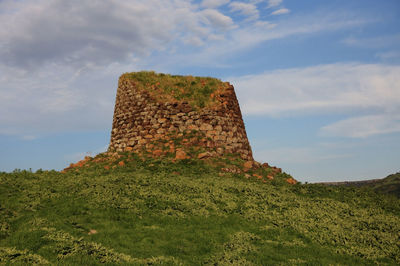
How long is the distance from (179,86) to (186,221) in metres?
16.5

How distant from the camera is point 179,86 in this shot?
2755 centimetres

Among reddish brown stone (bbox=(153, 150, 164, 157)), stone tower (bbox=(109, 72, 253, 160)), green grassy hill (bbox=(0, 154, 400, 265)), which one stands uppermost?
stone tower (bbox=(109, 72, 253, 160))

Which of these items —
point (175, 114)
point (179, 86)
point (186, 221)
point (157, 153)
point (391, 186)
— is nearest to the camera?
point (186, 221)

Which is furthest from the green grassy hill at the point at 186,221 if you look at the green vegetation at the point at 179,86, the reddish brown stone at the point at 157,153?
the green vegetation at the point at 179,86

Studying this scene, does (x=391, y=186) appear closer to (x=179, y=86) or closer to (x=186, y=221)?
(x=179, y=86)

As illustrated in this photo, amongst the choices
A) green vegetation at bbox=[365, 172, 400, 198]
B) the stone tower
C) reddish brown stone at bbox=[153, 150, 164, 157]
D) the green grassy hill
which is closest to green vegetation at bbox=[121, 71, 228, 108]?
the stone tower

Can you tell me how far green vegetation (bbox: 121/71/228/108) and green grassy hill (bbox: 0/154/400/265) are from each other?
25.2ft

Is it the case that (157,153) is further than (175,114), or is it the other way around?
(175,114)

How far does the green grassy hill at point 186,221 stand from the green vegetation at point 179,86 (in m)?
7.69

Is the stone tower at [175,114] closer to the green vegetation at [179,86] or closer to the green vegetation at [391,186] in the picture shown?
the green vegetation at [179,86]

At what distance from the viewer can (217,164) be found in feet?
72.2

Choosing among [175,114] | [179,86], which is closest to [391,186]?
[179,86]

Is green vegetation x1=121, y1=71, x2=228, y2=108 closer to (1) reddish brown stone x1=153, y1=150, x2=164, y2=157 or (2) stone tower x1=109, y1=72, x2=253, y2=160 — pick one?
(2) stone tower x1=109, y1=72, x2=253, y2=160

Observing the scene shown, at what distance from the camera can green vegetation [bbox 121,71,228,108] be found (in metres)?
26.2
